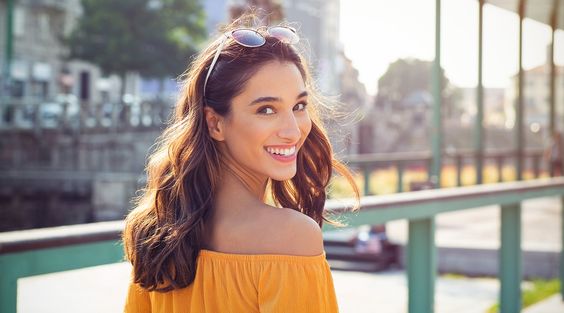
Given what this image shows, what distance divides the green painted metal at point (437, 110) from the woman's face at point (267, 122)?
99.0 inches

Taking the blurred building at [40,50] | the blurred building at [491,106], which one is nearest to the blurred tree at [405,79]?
the blurred building at [491,106]

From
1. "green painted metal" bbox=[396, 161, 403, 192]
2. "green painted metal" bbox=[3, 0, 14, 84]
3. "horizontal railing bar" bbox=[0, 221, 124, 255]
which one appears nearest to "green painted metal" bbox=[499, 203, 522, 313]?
"horizontal railing bar" bbox=[0, 221, 124, 255]

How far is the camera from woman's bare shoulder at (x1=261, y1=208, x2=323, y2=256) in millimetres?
1452

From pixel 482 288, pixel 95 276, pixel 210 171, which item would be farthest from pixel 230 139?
pixel 482 288

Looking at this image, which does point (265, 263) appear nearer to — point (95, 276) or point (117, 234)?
point (117, 234)

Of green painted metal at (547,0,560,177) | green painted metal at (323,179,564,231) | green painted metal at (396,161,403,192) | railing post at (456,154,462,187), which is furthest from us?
green painted metal at (396,161,403,192)

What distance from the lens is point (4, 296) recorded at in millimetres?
1883

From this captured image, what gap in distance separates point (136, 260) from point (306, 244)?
0.42 metres

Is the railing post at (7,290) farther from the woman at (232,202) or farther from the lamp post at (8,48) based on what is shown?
the lamp post at (8,48)

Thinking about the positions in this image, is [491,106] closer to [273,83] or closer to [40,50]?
[40,50]

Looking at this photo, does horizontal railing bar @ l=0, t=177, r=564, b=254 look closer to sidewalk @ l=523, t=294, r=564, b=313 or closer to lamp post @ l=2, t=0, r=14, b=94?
sidewalk @ l=523, t=294, r=564, b=313

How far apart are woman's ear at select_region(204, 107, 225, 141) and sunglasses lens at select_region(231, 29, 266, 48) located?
0.51ft

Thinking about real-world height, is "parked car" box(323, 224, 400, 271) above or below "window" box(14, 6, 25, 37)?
below

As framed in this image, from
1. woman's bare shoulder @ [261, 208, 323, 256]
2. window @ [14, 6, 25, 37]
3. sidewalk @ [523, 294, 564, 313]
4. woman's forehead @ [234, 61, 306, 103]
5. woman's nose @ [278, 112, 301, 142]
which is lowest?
sidewalk @ [523, 294, 564, 313]
